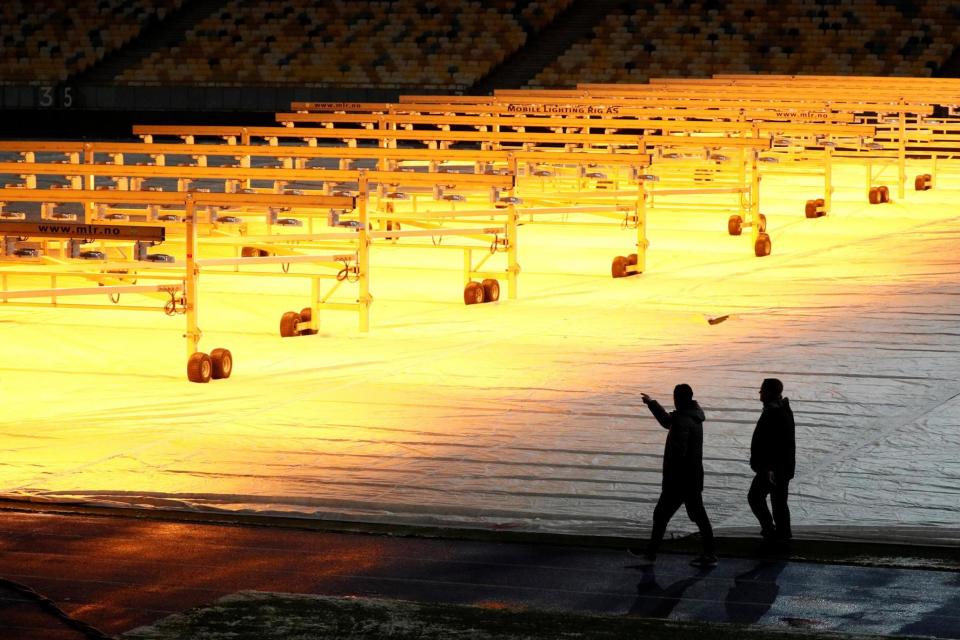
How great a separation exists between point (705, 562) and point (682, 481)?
345 millimetres

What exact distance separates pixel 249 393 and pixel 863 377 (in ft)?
12.1

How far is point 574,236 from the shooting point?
1886 cm

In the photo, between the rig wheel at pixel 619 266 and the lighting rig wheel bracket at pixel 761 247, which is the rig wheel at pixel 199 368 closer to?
the rig wheel at pixel 619 266

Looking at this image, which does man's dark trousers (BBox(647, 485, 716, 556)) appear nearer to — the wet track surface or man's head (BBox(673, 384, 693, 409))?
the wet track surface

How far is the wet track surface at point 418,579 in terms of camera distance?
6.55 meters

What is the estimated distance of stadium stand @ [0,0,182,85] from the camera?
39.8m

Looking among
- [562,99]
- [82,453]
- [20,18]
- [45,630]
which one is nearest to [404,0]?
[20,18]

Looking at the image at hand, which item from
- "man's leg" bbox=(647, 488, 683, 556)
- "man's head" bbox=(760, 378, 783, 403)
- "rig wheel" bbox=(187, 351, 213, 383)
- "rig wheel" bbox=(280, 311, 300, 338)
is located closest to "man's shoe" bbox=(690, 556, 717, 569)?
"man's leg" bbox=(647, 488, 683, 556)

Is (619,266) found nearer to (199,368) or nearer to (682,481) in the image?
(199,368)

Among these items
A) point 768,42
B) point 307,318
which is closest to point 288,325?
point 307,318

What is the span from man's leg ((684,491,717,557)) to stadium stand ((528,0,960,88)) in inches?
1115

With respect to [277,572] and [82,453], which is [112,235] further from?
[277,572]

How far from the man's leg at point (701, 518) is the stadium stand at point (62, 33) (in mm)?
33426

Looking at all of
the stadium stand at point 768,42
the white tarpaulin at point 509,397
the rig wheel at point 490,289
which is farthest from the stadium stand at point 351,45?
the rig wheel at point 490,289
